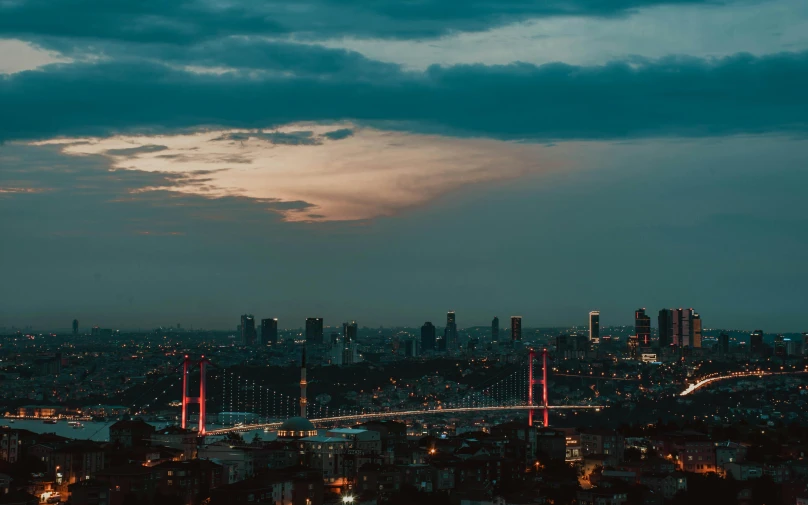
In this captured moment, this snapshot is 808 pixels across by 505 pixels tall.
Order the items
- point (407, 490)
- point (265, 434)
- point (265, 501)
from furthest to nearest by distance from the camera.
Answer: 1. point (265, 434)
2. point (407, 490)
3. point (265, 501)

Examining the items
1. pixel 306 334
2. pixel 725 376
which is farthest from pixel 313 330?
pixel 725 376

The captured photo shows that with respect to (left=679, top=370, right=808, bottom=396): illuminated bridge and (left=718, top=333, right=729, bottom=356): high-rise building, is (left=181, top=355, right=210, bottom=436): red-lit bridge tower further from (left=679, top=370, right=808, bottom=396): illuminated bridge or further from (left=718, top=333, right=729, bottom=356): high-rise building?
(left=718, top=333, right=729, bottom=356): high-rise building

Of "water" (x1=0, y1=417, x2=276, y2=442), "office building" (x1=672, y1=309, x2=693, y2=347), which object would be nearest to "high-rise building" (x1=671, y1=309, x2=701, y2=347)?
"office building" (x1=672, y1=309, x2=693, y2=347)

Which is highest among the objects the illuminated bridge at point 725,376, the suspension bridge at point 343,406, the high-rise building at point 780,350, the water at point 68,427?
the high-rise building at point 780,350

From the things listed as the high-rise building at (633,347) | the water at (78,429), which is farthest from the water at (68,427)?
the high-rise building at (633,347)

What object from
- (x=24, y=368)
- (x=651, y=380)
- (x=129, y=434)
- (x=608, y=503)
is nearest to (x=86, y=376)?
(x=24, y=368)

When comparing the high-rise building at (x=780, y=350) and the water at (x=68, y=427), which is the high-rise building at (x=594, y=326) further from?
the water at (x=68, y=427)

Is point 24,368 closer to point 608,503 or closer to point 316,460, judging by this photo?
point 316,460
